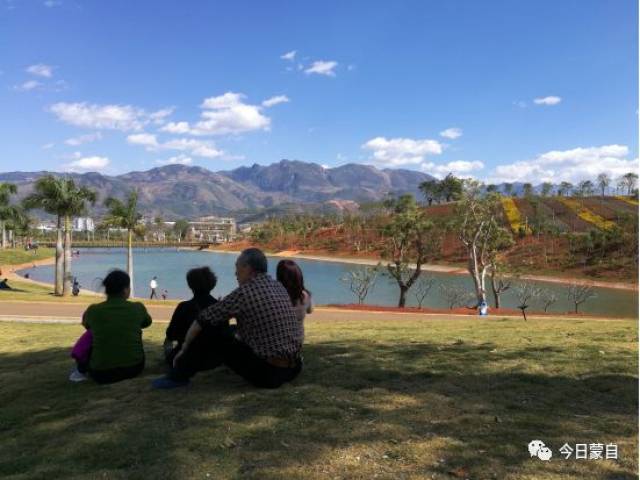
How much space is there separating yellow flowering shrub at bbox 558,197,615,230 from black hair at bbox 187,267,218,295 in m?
90.8

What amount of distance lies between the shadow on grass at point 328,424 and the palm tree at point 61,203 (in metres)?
24.0

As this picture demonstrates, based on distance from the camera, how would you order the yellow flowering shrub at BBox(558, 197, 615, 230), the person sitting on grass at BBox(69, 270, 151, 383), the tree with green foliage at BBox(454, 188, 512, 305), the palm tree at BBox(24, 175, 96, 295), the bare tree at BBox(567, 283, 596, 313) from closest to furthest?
the person sitting on grass at BBox(69, 270, 151, 383)
the palm tree at BBox(24, 175, 96, 295)
the tree with green foliage at BBox(454, 188, 512, 305)
the bare tree at BBox(567, 283, 596, 313)
the yellow flowering shrub at BBox(558, 197, 615, 230)

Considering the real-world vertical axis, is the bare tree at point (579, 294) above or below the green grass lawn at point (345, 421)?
below

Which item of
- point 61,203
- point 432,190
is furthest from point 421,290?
point 432,190

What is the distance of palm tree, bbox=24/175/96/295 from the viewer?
90.2ft

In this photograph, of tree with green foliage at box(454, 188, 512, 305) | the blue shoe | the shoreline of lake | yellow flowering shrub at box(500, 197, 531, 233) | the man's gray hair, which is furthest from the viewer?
yellow flowering shrub at box(500, 197, 531, 233)

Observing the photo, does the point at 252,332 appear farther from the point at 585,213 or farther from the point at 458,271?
the point at 585,213

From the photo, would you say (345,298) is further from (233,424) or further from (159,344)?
(233,424)

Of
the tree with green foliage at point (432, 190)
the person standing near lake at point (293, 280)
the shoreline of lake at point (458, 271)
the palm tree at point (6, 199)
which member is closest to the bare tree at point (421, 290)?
the shoreline of lake at point (458, 271)

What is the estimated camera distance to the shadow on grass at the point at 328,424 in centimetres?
341

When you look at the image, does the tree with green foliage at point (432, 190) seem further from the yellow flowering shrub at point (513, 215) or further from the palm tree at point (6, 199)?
the palm tree at point (6, 199)

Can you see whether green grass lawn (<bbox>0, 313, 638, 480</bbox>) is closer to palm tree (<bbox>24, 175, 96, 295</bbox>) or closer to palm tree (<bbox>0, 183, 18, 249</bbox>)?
palm tree (<bbox>24, 175, 96, 295</bbox>)

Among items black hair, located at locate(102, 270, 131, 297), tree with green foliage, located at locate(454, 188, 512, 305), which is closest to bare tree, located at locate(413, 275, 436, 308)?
tree with green foliage, located at locate(454, 188, 512, 305)

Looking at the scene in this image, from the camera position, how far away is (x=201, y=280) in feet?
18.5
